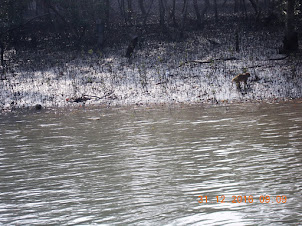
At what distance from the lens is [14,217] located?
642cm

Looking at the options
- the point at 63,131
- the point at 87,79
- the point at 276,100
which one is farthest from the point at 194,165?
the point at 87,79

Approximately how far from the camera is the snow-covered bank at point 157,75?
61.9 ft

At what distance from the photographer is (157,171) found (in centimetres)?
823

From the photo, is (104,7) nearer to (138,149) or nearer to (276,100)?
(276,100)

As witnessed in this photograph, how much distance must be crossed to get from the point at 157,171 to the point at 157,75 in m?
14.0

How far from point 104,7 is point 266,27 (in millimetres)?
11629

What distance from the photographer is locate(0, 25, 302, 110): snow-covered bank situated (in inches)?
742

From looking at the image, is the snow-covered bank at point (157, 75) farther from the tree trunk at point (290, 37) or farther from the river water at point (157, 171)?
the river water at point (157, 171)

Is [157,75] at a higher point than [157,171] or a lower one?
higher

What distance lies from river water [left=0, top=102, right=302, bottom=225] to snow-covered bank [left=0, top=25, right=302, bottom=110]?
187 inches
